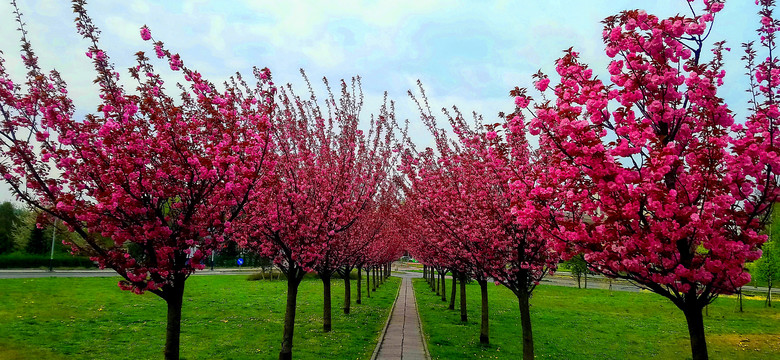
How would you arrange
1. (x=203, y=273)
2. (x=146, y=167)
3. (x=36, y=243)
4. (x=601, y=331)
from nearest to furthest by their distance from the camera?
(x=146, y=167), (x=601, y=331), (x=36, y=243), (x=203, y=273)

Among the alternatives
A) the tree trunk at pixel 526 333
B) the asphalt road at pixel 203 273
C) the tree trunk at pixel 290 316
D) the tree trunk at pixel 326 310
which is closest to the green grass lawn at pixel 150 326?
the tree trunk at pixel 326 310

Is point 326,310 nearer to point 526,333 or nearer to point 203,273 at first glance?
point 526,333

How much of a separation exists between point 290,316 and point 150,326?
931cm

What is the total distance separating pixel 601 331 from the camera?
22.6m

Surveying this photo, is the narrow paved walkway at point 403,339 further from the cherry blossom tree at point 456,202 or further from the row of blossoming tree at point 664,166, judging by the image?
the row of blossoming tree at point 664,166

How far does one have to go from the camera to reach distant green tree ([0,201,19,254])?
5809 centimetres

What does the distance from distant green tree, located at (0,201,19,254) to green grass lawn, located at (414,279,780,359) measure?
60.3 meters

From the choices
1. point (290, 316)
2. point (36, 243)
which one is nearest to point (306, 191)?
point (290, 316)

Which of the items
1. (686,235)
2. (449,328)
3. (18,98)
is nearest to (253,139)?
(18,98)

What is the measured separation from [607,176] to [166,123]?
757 centimetres

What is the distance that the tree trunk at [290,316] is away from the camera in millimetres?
12385

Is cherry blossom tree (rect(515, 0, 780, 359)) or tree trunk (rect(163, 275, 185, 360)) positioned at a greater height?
cherry blossom tree (rect(515, 0, 780, 359))

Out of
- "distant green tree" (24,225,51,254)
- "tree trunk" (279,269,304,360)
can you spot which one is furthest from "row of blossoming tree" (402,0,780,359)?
"distant green tree" (24,225,51,254)

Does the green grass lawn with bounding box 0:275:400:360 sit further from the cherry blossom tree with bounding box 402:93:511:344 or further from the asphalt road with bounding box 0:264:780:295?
the asphalt road with bounding box 0:264:780:295
